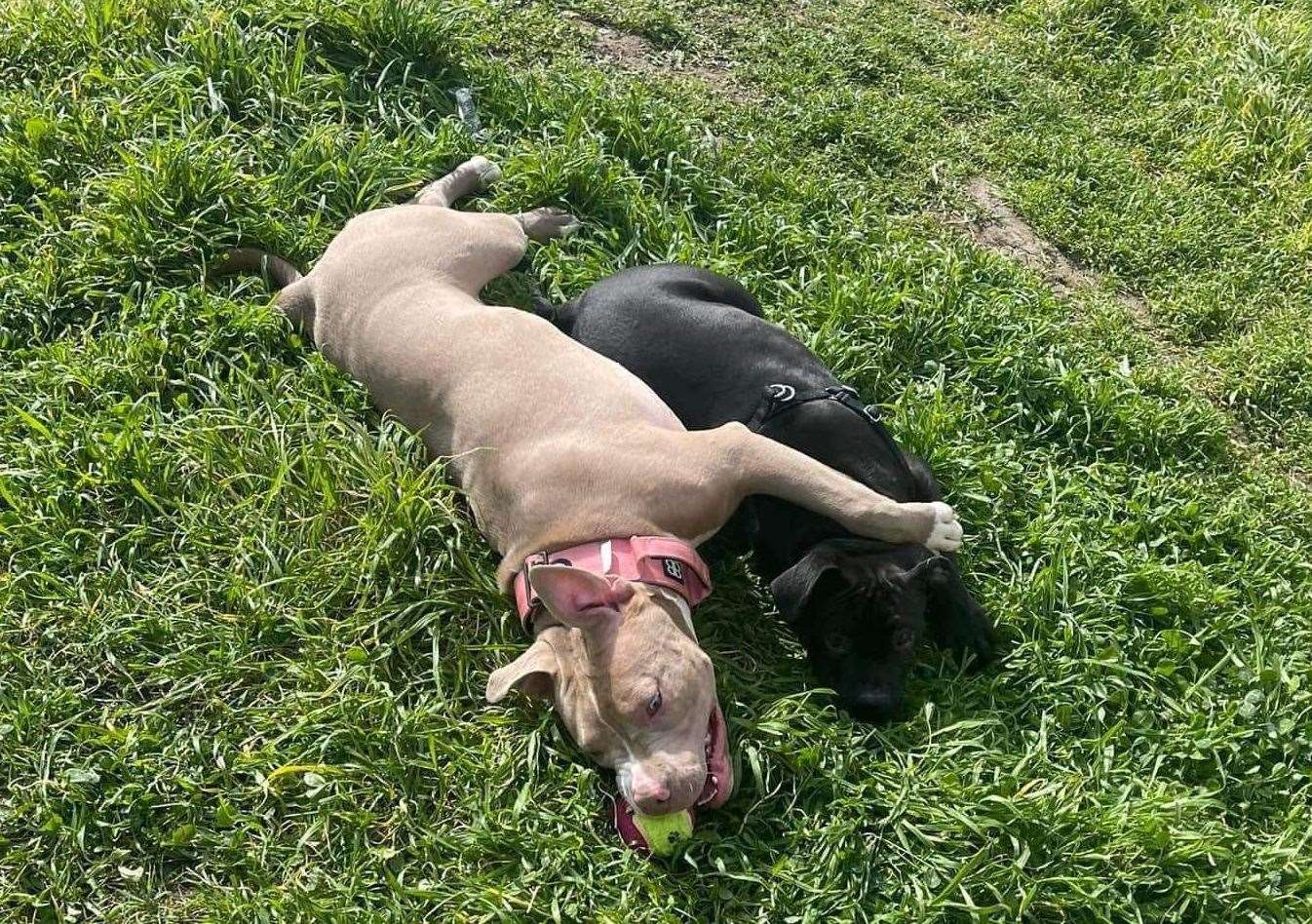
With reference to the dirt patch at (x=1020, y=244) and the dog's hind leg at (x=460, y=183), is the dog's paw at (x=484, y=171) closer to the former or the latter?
the dog's hind leg at (x=460, y=183)

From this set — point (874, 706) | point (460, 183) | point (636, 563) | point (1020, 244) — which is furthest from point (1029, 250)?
point (636, 563)

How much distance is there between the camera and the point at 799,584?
4.07 meters

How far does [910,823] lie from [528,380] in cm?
214

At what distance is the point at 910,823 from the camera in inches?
148

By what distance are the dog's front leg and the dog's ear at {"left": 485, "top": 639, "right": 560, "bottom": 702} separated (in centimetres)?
96

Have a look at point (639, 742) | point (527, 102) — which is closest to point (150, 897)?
point (639, 742)

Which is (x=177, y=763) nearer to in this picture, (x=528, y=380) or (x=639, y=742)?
(x=639, y=742)

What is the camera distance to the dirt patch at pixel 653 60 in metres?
6.91

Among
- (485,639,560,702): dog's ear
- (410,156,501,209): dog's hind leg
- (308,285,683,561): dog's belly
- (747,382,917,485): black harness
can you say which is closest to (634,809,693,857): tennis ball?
(485,639,560,702): dog's ear

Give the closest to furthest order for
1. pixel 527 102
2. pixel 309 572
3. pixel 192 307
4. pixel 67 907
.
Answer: pixel 67 907 < pixel 309 572 < pixel 192 307 < pixel 527 102

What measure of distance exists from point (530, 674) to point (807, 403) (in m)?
1.58

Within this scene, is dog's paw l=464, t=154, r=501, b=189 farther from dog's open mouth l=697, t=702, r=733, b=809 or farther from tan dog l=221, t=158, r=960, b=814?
dog's open mouth l=697, t=702, r=733, b=809

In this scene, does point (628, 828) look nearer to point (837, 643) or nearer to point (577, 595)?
point (577, 595)

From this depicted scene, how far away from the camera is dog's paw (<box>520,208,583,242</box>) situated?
5691 millimetres
